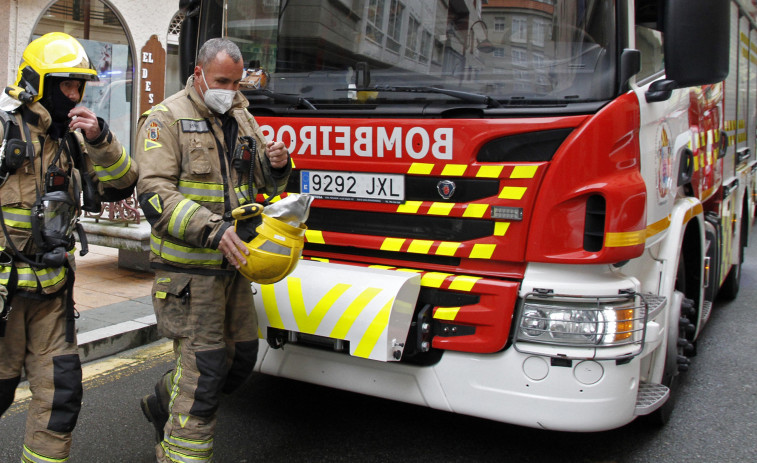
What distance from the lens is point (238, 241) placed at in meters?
2.62

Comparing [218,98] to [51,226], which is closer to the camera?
[51,226]

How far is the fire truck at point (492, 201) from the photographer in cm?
279

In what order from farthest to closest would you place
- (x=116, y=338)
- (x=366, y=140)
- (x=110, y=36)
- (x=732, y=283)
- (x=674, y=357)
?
(x=110, y=36) → (x=732, y=283) → (x=116, y=338) → (x=674, y=357) → (x=366, y=140)

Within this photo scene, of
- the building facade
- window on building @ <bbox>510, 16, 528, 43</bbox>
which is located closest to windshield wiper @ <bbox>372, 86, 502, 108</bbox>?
window on building @ <bbox>510, 16, 528, 43</bbox>

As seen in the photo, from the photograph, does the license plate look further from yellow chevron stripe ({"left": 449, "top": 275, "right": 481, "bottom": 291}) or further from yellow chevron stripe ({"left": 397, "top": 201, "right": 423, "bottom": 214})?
yellow chevron stripe ({"left": 449, "top": 275, "right": 481, "bottom": 291})

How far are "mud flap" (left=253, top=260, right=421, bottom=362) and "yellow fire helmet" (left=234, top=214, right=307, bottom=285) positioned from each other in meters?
0.34

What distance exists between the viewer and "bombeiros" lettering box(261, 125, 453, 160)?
2973 millimetres

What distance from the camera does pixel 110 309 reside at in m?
5.30

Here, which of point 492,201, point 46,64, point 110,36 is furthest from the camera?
point 110,36

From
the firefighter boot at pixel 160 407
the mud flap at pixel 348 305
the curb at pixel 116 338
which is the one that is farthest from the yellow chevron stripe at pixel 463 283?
the curb at pixel 116 338

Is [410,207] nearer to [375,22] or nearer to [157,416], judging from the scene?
[375,22]

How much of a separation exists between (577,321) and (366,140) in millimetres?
1155

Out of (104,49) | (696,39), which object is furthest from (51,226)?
(104,49)

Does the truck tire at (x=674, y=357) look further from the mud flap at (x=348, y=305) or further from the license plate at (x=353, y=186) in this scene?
the license plate at (x=353, y=186)
